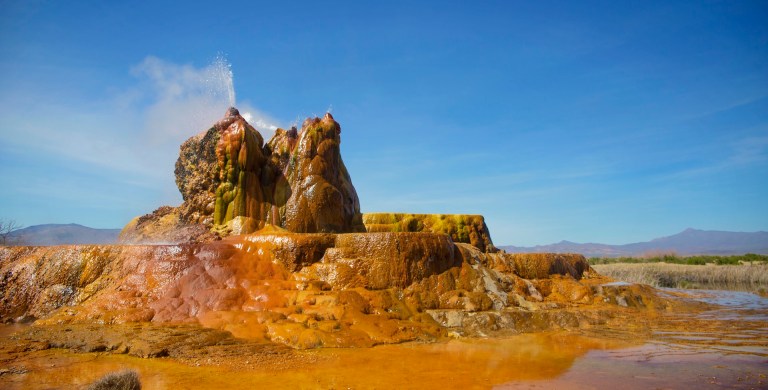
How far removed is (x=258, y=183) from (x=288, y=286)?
199 inches

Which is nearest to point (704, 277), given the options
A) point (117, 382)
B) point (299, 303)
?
point (299, 303)

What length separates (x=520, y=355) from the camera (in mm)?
6602

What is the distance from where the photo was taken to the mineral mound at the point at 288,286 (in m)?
7.75

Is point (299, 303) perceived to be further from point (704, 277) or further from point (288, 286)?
point (704, 277)

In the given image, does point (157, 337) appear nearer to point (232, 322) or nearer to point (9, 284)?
point (232, 322)

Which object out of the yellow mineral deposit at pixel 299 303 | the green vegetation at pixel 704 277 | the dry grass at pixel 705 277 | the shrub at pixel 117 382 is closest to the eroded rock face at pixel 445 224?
the yellow mineral deposit at pixel 299 303

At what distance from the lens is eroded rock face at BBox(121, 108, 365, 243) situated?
12.9 m

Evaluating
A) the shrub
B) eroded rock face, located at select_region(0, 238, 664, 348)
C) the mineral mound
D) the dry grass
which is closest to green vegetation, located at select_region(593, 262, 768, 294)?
the dry grass

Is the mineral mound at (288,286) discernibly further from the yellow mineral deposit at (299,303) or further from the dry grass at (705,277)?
the dry grass at (705,277)

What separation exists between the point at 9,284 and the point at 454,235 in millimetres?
12915

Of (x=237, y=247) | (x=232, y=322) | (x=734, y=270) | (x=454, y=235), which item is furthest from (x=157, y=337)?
(x=734, y=270)

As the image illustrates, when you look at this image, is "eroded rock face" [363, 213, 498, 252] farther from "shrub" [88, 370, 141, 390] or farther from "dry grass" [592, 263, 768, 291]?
"shrub" [88, 370, 141, 390]

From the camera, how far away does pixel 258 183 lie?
13.3 metres

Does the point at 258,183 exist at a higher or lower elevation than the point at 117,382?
higher
